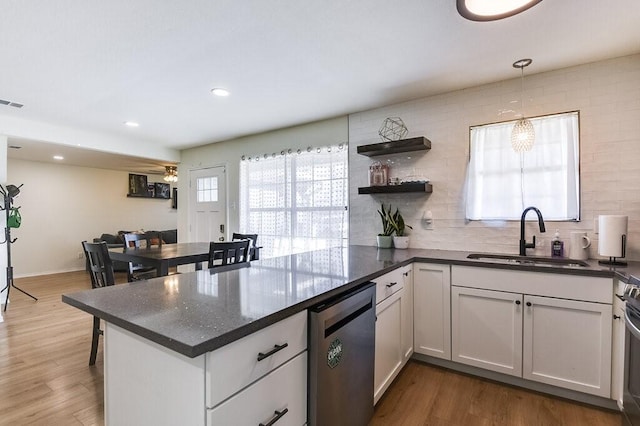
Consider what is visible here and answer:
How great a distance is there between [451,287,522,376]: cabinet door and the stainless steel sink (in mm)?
325

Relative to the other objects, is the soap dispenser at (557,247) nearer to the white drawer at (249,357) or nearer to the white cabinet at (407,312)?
the white cabinet at (407,312)

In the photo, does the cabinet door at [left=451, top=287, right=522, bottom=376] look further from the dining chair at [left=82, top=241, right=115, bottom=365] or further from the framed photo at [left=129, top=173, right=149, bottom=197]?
the framed photo at [left=129, top=173, right=149, bottom=197]

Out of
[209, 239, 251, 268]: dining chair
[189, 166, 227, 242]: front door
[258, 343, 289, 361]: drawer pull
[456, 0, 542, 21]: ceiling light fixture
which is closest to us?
[258, 343, 289, 361]: drawer pull

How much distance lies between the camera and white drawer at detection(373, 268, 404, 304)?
1838 mm

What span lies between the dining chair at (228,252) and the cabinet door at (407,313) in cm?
138

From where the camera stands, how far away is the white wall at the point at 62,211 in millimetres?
5949

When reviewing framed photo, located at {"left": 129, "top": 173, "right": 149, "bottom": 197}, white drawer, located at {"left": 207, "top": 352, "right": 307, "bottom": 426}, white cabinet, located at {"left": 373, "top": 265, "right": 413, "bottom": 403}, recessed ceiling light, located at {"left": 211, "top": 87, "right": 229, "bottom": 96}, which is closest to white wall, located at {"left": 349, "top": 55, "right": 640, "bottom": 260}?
white cabinet, located at {"left": 373, "top": 265, "right": 413, "bottom": 403}

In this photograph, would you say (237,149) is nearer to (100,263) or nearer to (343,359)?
(100,263)

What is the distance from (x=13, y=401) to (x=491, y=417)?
2950 mm

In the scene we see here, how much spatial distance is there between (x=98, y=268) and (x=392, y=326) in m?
2.27

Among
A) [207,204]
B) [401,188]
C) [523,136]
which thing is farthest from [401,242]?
[207,204]

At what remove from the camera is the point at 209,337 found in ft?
2.71

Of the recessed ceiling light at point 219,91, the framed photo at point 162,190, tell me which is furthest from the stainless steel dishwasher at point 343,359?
the framed photo at point 162,190

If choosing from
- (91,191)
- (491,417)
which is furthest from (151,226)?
(491,417)
